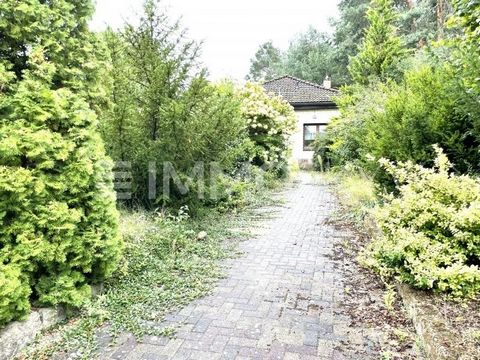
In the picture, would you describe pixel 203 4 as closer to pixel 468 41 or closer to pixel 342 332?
pixel 468 41

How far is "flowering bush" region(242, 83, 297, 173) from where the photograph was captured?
11.8 m

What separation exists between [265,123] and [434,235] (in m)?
9.19

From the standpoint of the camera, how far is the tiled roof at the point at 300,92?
21219 millimetres

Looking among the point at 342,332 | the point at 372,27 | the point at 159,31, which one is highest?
the point at 372,27

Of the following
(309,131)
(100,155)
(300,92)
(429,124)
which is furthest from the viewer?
(300,92)

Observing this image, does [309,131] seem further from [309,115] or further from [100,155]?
[100,155]

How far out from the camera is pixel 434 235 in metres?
3.52

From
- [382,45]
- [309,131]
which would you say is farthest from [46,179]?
[309,131]

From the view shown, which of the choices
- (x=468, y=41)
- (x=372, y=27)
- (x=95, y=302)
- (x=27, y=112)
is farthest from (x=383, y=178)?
(x=372, y=27)

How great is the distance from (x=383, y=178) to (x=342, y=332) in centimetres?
412

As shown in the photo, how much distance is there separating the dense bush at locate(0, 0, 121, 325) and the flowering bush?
831cm

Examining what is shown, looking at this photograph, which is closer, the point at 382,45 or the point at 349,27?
the point at 382,45

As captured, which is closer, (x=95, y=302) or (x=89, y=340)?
(x=89, y=340)

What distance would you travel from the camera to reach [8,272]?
2.53 m
